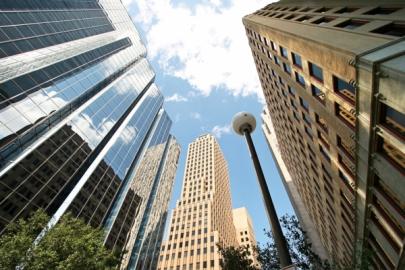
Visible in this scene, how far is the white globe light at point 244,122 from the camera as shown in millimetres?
10430

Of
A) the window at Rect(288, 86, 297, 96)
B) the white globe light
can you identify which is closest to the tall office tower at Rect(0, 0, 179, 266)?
the white globe light

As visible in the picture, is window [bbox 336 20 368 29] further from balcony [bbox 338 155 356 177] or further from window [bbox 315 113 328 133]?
balcony [bbox 338 155 356 177]

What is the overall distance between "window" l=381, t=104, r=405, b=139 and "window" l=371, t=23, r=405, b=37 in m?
3.48

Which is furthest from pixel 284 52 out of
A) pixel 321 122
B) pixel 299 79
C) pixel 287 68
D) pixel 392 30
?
pixel 392 30

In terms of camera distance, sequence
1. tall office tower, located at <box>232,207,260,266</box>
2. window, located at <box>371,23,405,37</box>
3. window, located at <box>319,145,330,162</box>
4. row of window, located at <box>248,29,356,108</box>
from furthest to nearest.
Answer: tall office tower, located at <box>232,207,260,266</box> < window, located at <box>319,145,330,162</box> < row of window, located at <box>248,29,356,108</box> < window, located at <box>371,23,405,37</box>

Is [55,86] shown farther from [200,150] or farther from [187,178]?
[200,150]

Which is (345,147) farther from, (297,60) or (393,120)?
(297,60)

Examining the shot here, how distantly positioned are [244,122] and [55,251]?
1209 cm

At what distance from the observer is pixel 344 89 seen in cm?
1448

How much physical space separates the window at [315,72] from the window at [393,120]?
5871mm

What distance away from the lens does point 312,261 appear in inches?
685

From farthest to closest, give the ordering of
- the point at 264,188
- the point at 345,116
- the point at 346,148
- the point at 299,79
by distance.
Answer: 1. the point at 299,79
2. the point at 346,148
3. the point at 345,116
4. the point at 264,188

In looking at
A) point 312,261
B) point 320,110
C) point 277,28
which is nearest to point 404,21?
point 320,110

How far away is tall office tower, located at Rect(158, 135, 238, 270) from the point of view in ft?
243
